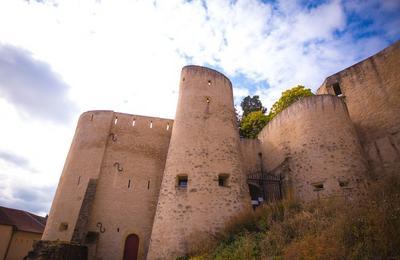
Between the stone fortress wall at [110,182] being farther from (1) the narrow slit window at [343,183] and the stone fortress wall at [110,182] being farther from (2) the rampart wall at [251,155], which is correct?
(1) the narrow slit window at [343,183]

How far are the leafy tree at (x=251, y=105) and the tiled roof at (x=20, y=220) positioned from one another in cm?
2047

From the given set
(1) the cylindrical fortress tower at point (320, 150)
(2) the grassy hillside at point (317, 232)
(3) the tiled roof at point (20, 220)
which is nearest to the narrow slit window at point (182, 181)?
(2) the grassy hillside at point (317, 232)

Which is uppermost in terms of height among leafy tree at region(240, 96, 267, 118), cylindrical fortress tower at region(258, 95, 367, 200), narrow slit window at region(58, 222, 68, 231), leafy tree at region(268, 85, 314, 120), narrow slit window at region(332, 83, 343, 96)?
leafy tree at region(240, 96, 267, 118)

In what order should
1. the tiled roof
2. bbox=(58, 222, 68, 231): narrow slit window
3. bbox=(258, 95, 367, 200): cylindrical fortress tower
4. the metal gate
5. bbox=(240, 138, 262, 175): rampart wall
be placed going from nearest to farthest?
1. bbox=(258, 95, 367, 200): cylindrical fortress tower
2. bbox=(58, 222, 68, 231): narrow slit window
3. the metal gate
4. bbox=(240, 138, 262, 175): rampart wall
5. the tiled roof

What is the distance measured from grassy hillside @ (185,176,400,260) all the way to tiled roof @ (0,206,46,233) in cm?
1705

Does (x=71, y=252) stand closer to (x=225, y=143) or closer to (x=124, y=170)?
(x=124, y=170)

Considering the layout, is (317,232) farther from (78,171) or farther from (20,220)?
(20,220)

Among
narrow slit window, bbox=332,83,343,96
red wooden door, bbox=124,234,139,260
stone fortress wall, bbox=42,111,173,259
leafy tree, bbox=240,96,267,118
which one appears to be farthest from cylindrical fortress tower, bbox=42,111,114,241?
leafy tree, bbox=240,96,267,118

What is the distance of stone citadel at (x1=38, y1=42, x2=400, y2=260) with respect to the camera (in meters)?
10.3

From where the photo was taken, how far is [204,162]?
1082cm

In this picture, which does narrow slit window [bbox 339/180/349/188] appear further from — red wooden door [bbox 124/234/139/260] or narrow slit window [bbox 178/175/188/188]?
red wooden door [bbox 124/234/139/260]

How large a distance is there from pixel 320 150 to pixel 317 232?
6.24m

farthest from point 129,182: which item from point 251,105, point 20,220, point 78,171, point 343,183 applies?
point 251,105

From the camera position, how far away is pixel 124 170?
13578 millimetres
